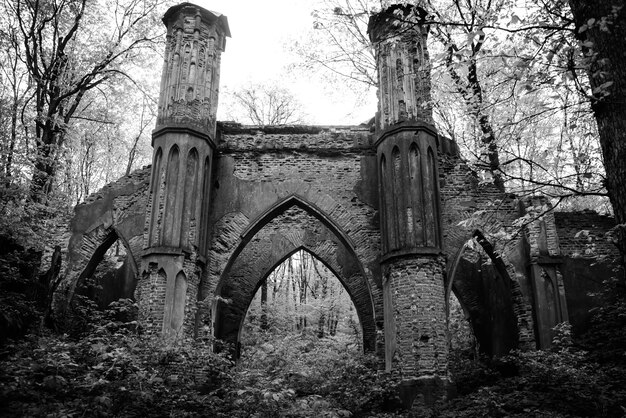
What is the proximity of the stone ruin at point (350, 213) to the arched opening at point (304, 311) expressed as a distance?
694 cm

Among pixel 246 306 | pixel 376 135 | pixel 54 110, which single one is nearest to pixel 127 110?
pixel 54 110

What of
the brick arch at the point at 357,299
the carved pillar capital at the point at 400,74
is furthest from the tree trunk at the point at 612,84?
the brick arch at the point at 357,299

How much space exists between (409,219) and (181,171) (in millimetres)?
4406

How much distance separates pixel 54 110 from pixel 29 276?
25.3 feet

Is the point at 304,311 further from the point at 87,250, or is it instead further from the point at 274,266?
the point at 87,250

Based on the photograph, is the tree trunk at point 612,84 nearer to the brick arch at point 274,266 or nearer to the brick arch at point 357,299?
the brick arch at point 274,266

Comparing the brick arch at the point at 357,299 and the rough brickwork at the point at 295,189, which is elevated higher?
the rough brickwork at the point at 295,189

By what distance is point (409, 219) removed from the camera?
10891 millimetres

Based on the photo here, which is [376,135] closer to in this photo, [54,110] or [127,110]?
[54,110]

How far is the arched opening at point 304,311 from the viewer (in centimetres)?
1936

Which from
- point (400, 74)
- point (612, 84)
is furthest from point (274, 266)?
point (612, 84)

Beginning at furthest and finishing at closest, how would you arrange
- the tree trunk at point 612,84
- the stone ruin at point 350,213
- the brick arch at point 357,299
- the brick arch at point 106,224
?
the brick arch at point 357,299 < the brick arch at point 106,224 < the stone ruin at point 350,213 < the tree trunk at point 612,84

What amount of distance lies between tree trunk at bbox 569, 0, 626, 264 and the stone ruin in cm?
565

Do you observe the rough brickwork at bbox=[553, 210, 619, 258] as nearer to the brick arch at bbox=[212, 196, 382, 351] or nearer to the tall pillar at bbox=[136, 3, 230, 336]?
the brick arch at bbox=[212, 196, 382, 351]
